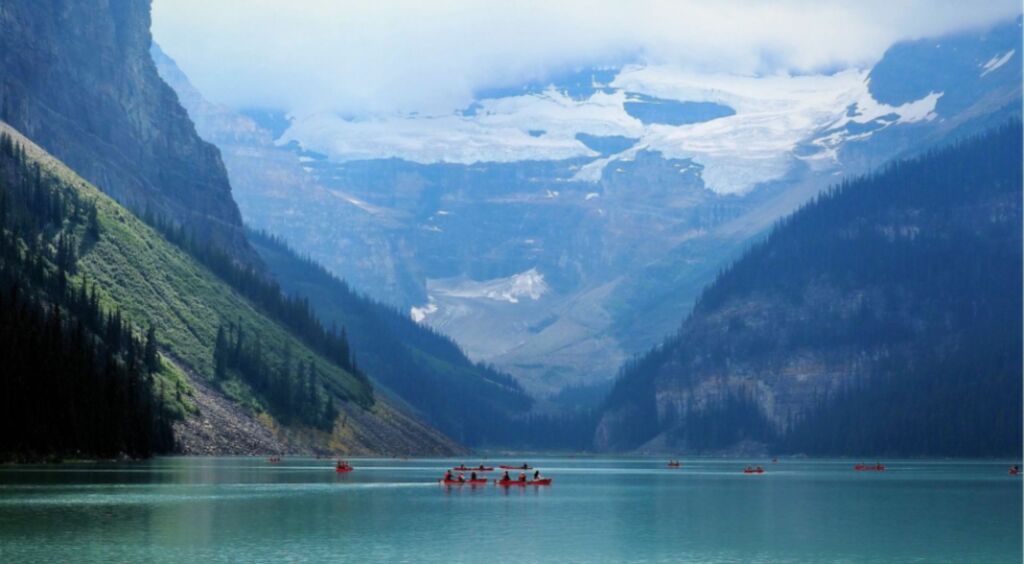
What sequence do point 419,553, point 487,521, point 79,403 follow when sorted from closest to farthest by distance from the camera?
point 419,553
point 487,521
point 79,403

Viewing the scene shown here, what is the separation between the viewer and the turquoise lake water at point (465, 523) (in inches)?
4011

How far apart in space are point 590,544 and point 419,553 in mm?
14043

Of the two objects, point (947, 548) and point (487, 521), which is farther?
point (487, 521)

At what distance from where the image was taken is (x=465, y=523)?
127 m

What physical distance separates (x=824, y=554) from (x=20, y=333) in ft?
385

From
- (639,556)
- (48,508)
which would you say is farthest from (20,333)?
(639,556)

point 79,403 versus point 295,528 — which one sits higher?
point 79,403

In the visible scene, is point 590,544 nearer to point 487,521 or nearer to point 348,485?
point 487,521

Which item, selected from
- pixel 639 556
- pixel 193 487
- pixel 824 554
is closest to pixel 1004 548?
pixel 824 554

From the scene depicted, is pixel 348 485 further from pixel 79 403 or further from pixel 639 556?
pixel 639 556

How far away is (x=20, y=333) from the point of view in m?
190

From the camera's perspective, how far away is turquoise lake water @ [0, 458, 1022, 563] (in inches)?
4011

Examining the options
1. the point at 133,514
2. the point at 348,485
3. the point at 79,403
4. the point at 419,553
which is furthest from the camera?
the point at 79,403

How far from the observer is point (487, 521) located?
12975cm
